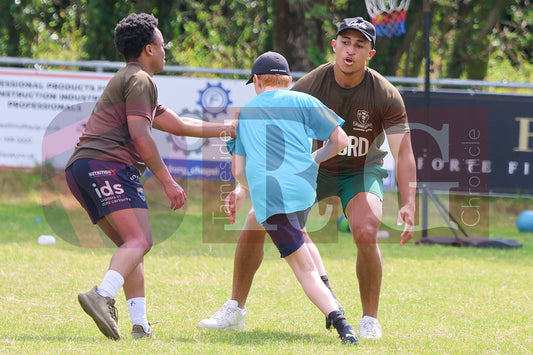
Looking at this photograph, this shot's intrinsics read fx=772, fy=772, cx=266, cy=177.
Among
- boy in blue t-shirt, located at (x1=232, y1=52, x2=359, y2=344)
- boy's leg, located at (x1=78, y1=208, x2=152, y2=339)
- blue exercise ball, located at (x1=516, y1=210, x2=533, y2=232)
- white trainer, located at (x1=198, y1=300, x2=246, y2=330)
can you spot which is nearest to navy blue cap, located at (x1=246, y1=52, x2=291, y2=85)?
boy in blue t-shirt, located at (x1=232, y1=52, x2=359, y2=344)

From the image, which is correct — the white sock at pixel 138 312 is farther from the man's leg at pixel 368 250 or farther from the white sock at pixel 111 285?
the man's leg at pixel 368 250

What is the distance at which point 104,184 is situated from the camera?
15.5ft

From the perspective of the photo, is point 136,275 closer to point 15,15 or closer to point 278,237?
point 278,237

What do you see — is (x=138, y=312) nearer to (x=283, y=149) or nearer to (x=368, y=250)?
(x=283, y=149)

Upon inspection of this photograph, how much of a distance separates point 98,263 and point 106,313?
11.6 ft

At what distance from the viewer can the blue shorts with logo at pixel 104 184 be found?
4.74 meters

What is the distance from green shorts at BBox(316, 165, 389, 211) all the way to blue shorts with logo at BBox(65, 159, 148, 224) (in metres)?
1.55

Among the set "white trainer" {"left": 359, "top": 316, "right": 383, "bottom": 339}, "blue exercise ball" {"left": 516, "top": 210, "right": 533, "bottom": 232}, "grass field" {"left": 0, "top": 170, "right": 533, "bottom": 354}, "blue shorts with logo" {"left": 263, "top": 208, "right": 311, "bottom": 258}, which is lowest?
"blue exercise ball" {"left": 516, "top": 210, "right": 533, "bottom": 232}

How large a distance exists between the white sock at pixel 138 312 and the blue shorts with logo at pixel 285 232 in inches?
37.1

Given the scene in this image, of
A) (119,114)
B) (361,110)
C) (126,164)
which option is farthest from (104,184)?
(361,110)

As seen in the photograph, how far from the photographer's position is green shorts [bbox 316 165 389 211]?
18.1 ft

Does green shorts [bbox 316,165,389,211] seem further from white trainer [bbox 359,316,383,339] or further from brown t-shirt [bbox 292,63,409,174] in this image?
white trainer [bbox 359,316,383,339]

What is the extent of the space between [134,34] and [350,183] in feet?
6.18

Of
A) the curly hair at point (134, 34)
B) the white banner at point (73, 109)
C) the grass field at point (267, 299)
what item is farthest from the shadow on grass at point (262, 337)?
the white banner at point (73, 109)
